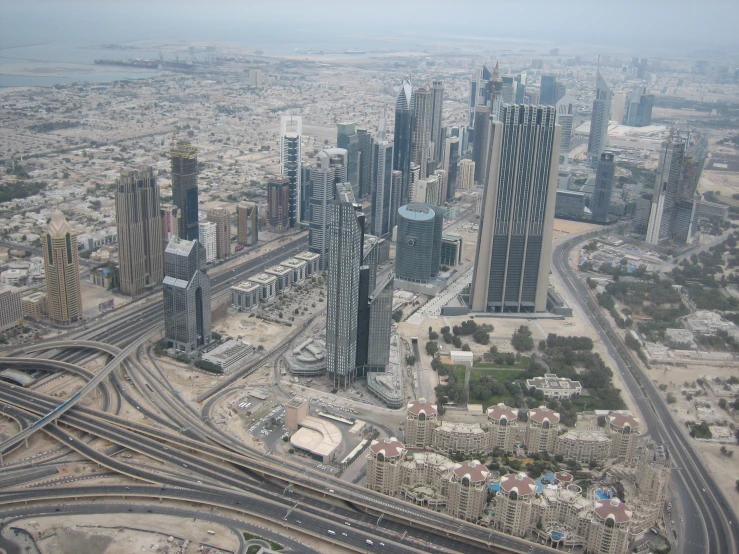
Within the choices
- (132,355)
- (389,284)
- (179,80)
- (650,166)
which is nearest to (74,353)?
(132,355)

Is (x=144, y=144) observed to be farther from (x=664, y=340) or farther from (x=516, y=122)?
(x=664, y=340)

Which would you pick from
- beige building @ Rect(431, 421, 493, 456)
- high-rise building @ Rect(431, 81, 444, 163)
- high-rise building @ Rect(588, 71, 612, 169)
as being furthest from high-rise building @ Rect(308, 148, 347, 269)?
high-rise building @ Rect(588, 71, 612, 169)

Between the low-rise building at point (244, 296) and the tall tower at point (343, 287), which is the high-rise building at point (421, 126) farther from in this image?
the tall tower at point (343, 287)

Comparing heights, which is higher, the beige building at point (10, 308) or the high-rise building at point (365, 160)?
the high-rise building at point (365, 160)

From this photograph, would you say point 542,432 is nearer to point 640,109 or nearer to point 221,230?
point 221,230

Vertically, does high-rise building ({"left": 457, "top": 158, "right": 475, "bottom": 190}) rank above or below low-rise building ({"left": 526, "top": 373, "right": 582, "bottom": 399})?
above

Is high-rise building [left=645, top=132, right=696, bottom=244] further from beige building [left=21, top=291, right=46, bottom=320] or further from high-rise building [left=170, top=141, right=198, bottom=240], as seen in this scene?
beige building [left=21, top=291, right=46, bottom=320]

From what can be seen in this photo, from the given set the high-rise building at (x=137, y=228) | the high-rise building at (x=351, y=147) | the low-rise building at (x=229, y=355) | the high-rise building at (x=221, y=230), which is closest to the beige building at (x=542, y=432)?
the low-rise building at (x=229, y=355)
